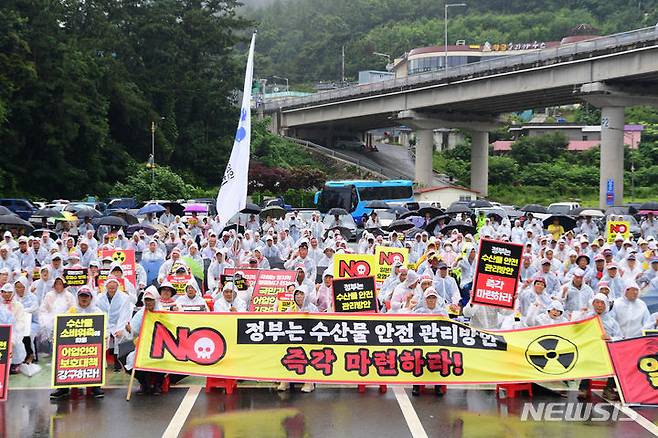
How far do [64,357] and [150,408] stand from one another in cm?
126

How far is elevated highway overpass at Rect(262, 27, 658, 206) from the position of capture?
1980 inches

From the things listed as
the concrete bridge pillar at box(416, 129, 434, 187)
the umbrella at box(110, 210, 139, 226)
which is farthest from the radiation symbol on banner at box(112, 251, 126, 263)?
the concrete bridge pillar at box(416, 129, 434, 187)

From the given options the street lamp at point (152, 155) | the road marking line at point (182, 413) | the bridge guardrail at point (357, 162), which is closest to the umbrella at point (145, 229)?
the road marking line at point (182, 413)

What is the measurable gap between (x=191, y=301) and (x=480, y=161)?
61.7m

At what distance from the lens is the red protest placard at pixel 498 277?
13258 mm

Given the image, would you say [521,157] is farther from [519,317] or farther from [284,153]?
[519,317]

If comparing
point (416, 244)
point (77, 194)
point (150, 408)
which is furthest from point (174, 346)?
point (77, 194)

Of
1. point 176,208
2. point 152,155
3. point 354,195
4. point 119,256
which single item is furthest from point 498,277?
point 152,155

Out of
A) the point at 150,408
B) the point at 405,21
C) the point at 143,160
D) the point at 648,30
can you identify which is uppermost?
the point at 405,21

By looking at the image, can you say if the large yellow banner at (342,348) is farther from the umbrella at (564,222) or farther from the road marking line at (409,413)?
the umbrella at (564,222)

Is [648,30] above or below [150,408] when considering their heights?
above

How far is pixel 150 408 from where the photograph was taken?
1131cm

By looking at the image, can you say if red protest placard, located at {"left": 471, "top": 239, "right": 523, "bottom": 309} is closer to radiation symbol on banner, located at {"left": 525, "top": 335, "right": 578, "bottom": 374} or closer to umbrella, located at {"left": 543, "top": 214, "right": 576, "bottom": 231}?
radiation symbol on banner, located at {"left": 525, "top": 335, "right": 578, "bottom": 374}

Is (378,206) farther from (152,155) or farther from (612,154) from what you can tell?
(152,155)
